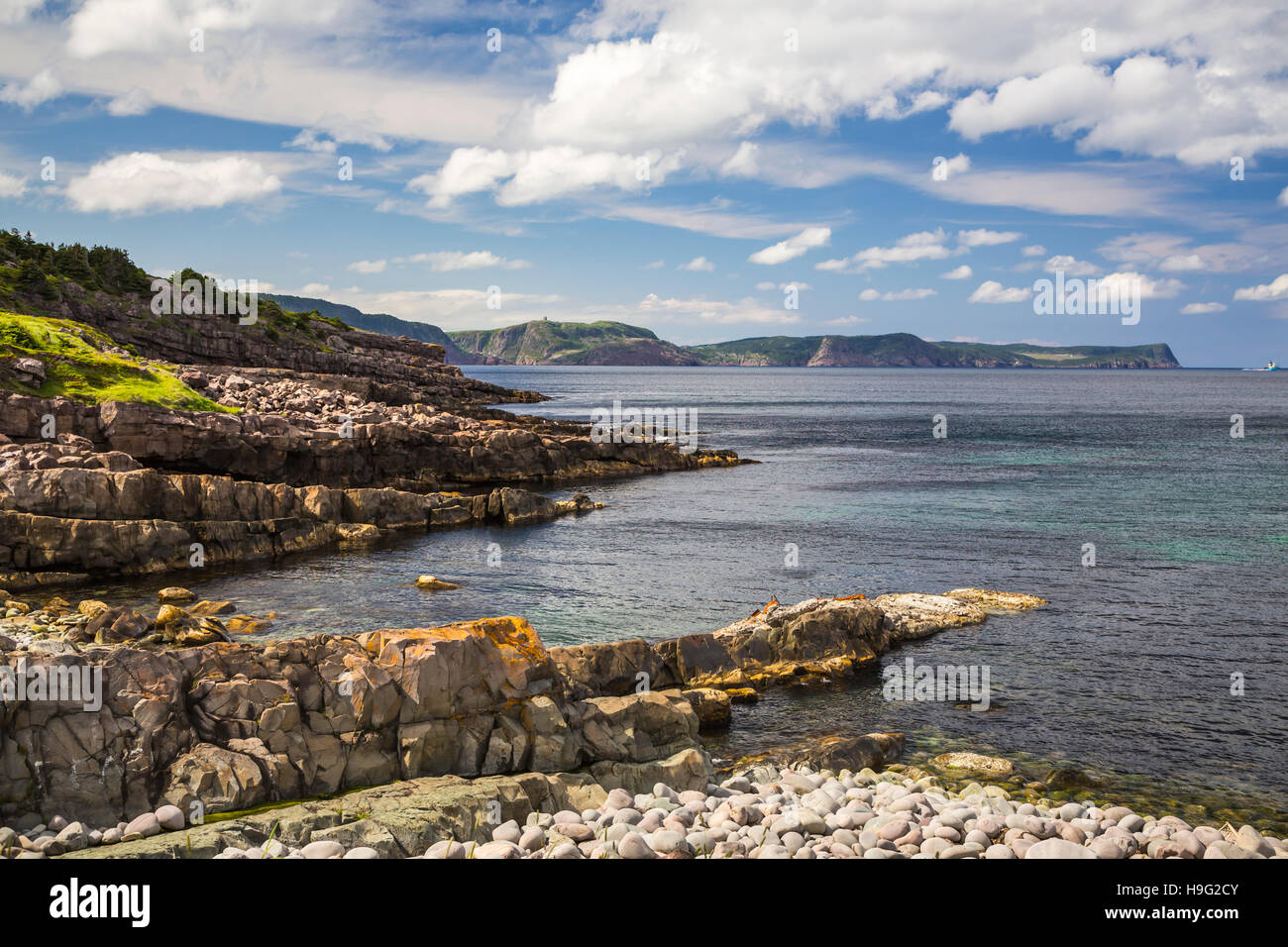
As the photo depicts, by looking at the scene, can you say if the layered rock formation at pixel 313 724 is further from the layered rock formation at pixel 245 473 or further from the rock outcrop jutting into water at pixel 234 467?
the rock outcrop jutting into water at pixel 234 467

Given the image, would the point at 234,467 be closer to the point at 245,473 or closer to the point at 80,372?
the point at 245,473

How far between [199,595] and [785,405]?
5926 inches

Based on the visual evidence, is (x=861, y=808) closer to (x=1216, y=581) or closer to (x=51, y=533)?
(x=1216, y=581)

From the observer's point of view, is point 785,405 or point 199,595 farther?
point 785,405

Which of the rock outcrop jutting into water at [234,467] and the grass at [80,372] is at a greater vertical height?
the grass at [80,372]

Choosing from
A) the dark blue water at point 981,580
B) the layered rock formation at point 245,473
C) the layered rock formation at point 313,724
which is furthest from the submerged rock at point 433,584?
the layered rock formation at point 313,724

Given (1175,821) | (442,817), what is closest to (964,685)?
(1175,821)

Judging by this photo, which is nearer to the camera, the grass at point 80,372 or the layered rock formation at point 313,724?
the layered rock formation at point 313,724

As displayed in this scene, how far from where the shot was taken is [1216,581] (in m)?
37.1

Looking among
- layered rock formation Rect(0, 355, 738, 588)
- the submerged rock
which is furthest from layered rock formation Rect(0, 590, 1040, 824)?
layered rock formation Rect(0, 355, 738, 588)

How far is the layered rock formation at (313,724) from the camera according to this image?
13922 mm

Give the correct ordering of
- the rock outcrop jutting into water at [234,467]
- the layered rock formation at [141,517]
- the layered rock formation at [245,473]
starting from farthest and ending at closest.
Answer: the rock outcrop jutting into water at [234,467]
the layered rock formation at [245,473]
the layered rock formation at [141,517]

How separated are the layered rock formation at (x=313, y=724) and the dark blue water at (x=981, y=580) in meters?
4.69

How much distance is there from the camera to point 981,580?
3769 cm
